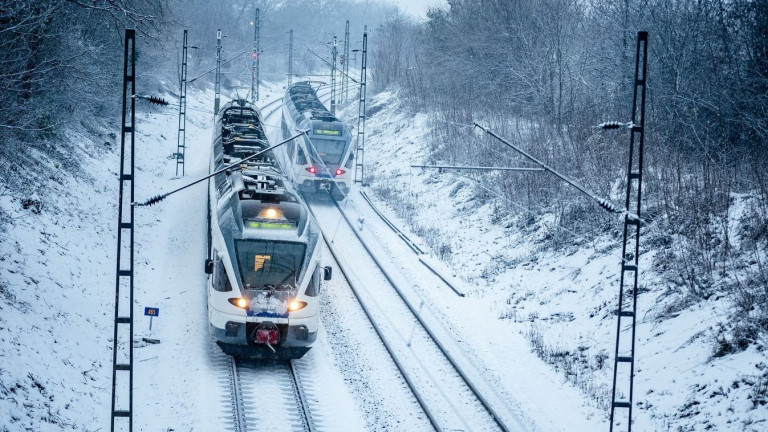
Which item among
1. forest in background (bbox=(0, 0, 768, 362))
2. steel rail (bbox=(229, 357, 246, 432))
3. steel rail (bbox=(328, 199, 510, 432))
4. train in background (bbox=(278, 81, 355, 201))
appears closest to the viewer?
steel rail (bbox=(229, 357, 246, 432))

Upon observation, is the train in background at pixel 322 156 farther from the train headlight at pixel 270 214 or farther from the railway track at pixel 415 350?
the train headlight at pixel 270 214

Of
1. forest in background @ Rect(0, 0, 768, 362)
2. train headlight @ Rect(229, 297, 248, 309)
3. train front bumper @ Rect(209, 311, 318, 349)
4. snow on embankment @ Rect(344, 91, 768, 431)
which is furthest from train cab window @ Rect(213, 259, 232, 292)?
snow on embankment @ Rect(344, 91, 768, 431)

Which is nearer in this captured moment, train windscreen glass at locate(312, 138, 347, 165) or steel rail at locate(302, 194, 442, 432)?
steel rail at locate(302, 194, 442, 432)

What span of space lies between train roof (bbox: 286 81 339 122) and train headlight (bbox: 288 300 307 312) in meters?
16.2

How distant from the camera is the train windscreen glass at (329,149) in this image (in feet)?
97.3

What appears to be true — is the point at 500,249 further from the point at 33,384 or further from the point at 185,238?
the point at 33,384

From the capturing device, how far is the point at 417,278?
74.1 feet

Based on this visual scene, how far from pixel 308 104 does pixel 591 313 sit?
2059 centimetres

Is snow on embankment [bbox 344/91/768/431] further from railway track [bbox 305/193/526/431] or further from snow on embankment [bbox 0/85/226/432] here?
snow on embankment [bbox 0/85/226/432]

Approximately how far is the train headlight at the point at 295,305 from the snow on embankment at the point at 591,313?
18.6 ft

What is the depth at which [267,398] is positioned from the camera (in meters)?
14.2

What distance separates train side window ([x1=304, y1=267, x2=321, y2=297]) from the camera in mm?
15336

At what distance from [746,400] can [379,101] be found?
142ft

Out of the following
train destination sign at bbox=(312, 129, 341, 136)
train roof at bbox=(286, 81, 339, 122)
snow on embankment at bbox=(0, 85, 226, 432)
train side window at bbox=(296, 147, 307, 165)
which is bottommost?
snow on embankment at bbox=(0, 85, 226, 432)
